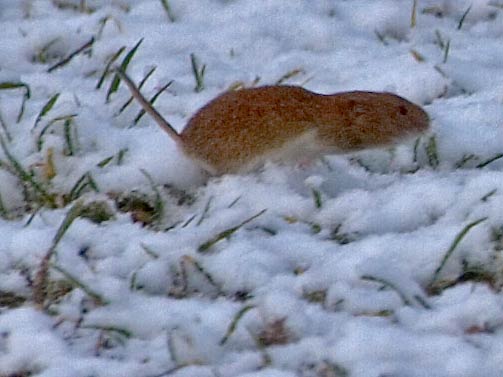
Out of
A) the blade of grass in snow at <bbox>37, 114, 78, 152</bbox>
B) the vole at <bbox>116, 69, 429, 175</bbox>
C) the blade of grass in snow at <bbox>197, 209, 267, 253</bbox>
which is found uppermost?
the vole at <bbox>116, 69, 429, 175</bbox>

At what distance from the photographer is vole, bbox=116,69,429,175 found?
2562mm

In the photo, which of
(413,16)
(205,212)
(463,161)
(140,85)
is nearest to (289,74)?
(140,85)

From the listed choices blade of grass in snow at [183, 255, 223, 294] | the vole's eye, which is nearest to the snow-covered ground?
blade of grass in snow at [183, 255, 223, 294]

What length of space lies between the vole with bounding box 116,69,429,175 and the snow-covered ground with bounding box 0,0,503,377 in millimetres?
59

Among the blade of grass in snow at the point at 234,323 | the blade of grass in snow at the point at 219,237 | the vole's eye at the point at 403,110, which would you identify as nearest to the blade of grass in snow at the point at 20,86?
the blade of grass in snow at the point at 219,237

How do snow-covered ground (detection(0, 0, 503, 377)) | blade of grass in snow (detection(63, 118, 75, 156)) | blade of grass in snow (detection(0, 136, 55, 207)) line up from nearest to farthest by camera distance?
snow-covered ground (detection(0, 0, 503, 377)) → blade of grass in snow (detection(0, 136, 55, 207)) → blade of grass in snow (detection(63, 118, 75, 156))

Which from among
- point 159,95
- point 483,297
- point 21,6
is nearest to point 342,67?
point 159,95

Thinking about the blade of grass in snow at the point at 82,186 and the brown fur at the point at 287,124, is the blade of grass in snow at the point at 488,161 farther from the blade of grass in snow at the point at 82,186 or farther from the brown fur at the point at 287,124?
the blade of grass in snow at the point at 82,186

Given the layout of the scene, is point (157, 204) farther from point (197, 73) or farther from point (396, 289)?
point (197, 73)

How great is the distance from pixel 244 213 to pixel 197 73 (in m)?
0.82

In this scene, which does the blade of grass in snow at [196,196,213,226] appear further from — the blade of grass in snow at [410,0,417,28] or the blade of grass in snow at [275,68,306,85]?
the blade of grass in snow at [410,0,417,28]

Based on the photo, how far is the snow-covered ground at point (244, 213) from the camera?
1.99m

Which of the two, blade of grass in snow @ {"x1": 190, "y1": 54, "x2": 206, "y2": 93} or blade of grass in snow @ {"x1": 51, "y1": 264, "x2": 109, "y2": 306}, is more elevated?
blade of grass in snow @ {"x1": 51, "y1": 264, "x2": 109, "y2": 306}

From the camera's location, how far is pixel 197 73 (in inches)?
125
